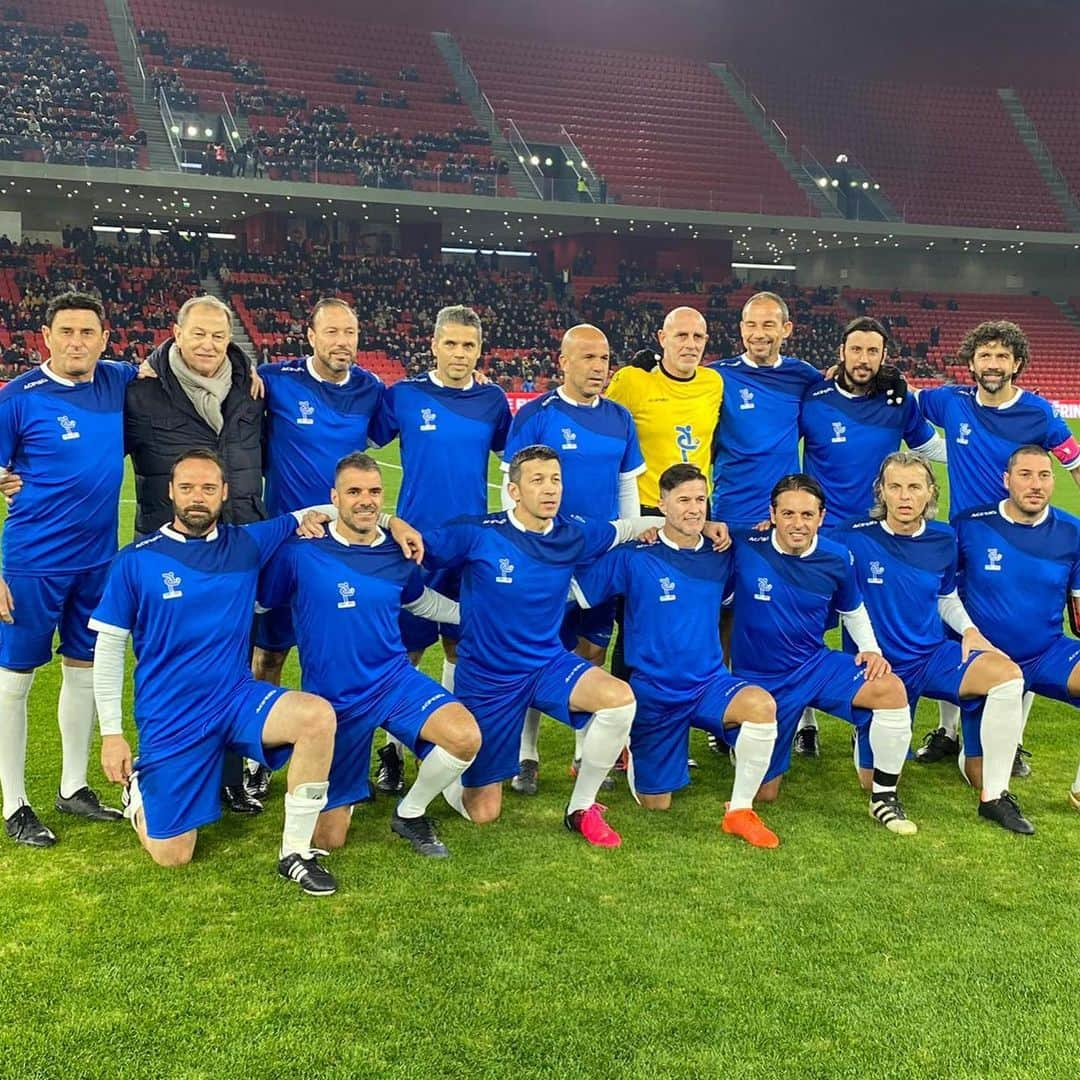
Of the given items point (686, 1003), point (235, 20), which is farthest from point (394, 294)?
point (686, 1003)

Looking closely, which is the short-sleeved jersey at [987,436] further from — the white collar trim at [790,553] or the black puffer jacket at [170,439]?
the black puffer jacket at [170,439]

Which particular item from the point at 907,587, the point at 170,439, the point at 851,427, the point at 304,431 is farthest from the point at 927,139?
the point at 170,439

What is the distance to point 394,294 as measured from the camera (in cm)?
2889

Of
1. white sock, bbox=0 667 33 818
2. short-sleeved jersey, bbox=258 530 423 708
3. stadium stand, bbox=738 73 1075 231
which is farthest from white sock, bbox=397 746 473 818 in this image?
stadium stand, bbox=738 73 1075 231

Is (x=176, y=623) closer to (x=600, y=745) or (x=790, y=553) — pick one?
(x=600, y=745)

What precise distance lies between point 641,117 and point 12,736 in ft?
116

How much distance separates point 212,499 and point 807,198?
31261mm

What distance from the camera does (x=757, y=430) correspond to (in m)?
5.47

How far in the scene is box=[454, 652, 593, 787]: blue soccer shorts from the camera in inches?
173

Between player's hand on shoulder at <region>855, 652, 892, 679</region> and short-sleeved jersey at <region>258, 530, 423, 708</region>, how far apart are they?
6.37 ft

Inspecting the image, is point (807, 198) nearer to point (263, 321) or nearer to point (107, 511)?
point (263, 321)

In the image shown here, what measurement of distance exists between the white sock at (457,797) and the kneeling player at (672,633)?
2.38 feet

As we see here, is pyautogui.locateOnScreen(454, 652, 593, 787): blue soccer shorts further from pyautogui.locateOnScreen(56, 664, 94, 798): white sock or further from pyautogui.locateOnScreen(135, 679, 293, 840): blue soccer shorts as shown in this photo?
pyautogui.locateOnScreen(56, 664, 94, 798): white sock

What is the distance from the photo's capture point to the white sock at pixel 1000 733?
4453 millimetres
